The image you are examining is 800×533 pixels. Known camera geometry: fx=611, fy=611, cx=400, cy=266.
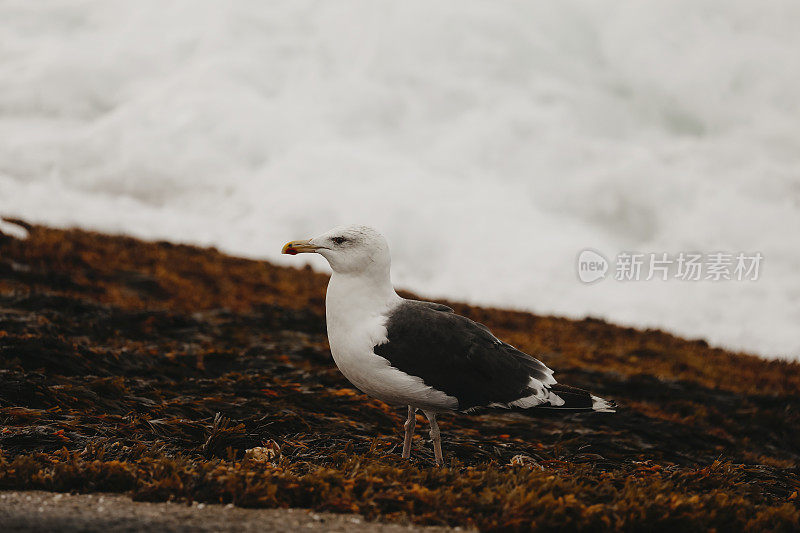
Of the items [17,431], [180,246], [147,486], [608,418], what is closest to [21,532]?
[147,486]

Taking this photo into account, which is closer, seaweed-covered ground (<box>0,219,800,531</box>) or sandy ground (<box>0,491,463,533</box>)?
sandy ground (<box>0,491,463,533</box>)

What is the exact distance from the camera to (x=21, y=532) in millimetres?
3484

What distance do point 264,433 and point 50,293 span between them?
27.4ft

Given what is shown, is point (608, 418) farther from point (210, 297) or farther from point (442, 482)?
point (210, 297)

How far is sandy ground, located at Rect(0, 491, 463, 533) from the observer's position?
362 cm

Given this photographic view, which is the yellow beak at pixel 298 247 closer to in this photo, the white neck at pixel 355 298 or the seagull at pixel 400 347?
the seagull at pixel 400 347

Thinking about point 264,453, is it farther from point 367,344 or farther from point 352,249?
point 352,249

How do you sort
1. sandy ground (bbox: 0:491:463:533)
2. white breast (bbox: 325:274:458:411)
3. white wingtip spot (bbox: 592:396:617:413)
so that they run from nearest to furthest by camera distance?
1. sandy ground (bbox: 0:491:463:533)
2. white breast (bbox: 325:274:458:411)
3. white wingtip spot (bbox: 592:396:617:413)

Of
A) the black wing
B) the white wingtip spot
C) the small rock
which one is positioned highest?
the black wing

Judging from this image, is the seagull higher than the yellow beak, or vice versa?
the yellow beak

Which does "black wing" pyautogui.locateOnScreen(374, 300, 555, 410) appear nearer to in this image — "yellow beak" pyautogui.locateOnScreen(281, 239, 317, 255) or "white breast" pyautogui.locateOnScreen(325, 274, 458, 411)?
"white breast" pyautogui.locateOnScreen(325, 274, 458, 411)

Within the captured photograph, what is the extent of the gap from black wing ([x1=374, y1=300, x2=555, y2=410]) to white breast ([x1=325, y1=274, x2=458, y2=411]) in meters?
0.07

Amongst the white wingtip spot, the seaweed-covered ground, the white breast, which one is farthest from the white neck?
the white wingtip spot

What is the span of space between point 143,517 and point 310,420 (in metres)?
3.32
